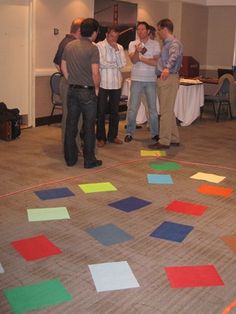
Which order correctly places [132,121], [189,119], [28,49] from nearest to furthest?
[132,121]
[28,49]
[189,119]

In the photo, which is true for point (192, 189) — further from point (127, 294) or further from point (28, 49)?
point (28, 49)

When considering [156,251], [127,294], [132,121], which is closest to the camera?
[127,294]

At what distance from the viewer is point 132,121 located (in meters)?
6.27

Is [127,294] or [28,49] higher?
[28,49]

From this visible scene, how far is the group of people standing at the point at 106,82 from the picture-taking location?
4.75m

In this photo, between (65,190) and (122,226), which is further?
(65,190)

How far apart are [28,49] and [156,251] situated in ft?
16.2

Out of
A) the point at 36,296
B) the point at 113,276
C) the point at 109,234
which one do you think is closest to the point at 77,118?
the point at 109,234

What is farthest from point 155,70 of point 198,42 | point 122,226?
point 198,42

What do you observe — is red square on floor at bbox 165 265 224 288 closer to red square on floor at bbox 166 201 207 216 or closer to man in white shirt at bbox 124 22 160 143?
red square on floor at bbox 166 201 207 216

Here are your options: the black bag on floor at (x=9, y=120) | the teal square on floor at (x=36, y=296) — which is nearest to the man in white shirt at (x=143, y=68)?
the black bag on floor at (x=9, y=120)

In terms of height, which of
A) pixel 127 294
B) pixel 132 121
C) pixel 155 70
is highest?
pixel 155 70

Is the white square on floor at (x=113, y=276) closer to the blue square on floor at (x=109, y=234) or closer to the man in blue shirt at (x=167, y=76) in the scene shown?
the blue square on floor at (x=109, y=234)

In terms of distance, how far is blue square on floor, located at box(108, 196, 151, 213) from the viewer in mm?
3867
